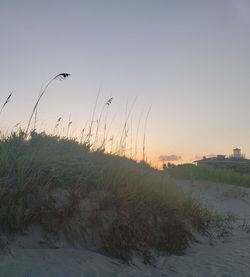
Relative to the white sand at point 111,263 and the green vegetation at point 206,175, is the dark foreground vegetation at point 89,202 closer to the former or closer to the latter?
the white sand at point 111,263

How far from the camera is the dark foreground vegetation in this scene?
533 centimetres

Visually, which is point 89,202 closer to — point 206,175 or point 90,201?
point 90,201

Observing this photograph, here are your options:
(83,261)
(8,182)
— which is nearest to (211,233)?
(83,261)

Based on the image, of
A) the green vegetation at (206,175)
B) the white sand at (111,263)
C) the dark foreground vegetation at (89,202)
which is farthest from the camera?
the green vegetation at (206,175)

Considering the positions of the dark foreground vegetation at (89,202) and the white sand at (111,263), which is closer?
the white sand at (111,263)

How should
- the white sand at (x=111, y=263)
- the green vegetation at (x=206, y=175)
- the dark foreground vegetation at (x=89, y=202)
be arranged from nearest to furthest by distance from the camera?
the white sand at (x=111, y=263), the dark foreground vegetation at (x=89, y=202), the green vegetation at (x=206, y=175)

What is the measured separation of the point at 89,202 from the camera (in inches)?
225

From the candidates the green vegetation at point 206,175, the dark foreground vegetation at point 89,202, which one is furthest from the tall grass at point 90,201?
the green vegetation at point 206,175

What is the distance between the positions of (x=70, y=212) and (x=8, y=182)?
2.63 ft

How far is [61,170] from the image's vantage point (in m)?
5.94

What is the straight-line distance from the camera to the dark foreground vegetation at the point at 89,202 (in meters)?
5.33

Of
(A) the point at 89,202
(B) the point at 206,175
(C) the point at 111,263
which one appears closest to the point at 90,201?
(A) the point at 89,202

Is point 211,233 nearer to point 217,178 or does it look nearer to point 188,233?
point 188,233

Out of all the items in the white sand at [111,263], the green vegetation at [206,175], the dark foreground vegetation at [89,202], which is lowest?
the white sand at [111,263]
